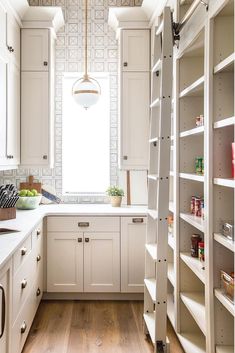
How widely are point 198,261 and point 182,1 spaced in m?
1.70

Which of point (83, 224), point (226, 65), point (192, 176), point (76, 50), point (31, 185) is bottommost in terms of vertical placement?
point (83, 224)

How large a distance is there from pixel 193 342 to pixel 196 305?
282 mm

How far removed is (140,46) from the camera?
357 centimetres

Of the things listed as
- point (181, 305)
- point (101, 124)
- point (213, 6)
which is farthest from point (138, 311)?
point (213, 6)

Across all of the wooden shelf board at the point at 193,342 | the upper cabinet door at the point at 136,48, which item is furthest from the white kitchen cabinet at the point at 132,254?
the upper cabinet door at the point at 136,48

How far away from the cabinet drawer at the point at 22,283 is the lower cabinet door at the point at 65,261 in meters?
0.58

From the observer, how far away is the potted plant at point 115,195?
367 centimetres

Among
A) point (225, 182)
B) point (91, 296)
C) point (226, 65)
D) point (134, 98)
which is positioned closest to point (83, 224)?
point (91, 296)

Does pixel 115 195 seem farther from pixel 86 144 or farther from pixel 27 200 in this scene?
pixel 27 200

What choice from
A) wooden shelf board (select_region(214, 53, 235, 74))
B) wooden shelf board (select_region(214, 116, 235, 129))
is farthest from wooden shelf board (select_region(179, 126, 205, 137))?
wooden shelf board (select_region(214, 53, 235, 74))

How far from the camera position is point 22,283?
2.31 meters

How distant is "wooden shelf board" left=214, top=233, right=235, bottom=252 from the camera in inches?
62.5

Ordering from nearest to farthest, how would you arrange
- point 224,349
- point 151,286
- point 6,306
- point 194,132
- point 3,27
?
point 224,349 → point 6,306 → point 194,132 → point 151,286 → point 3,27

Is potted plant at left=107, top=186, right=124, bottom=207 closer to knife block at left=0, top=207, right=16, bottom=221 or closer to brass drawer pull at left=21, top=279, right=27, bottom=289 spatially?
knife block at left=0, top=207, right=16, bottom=221
